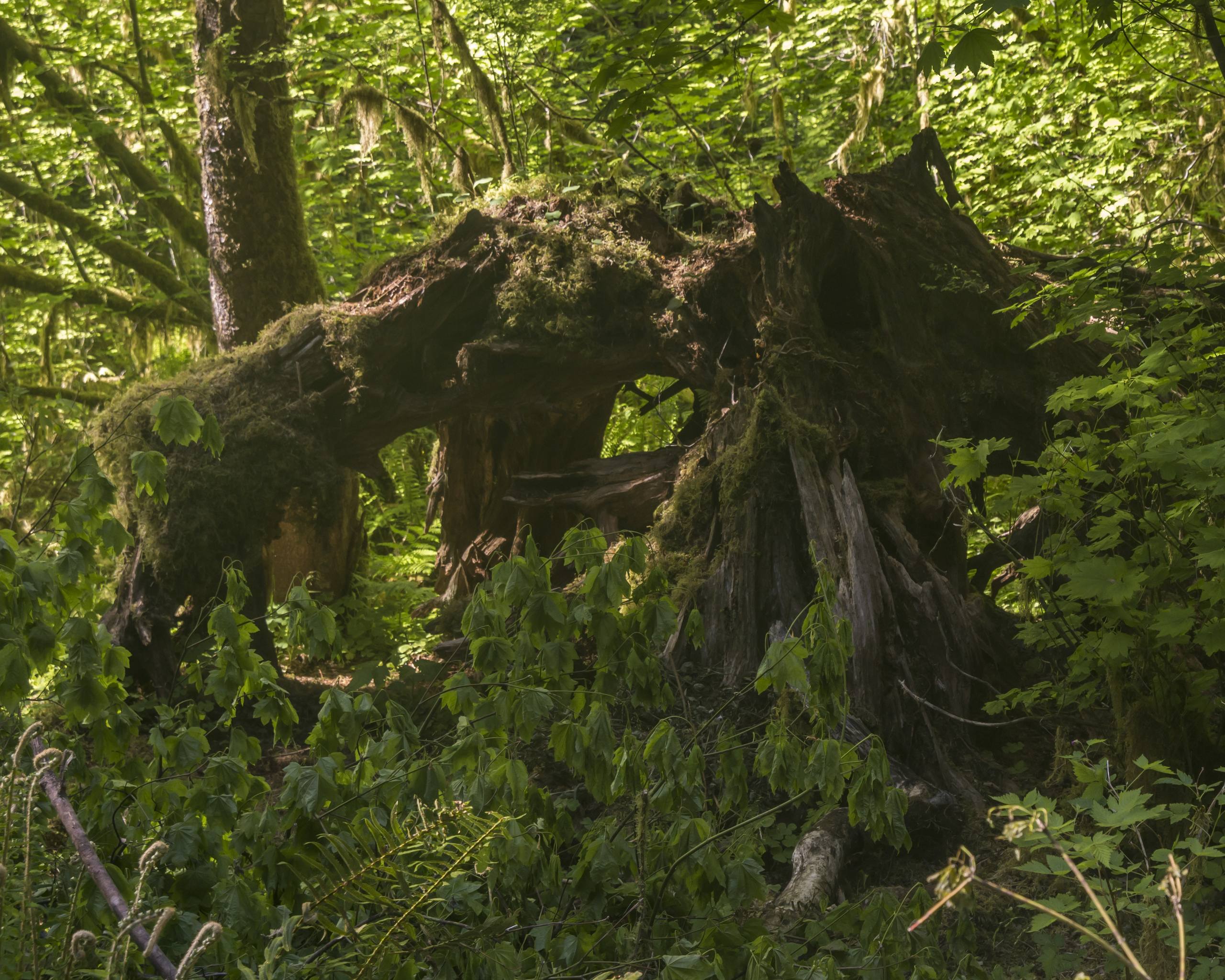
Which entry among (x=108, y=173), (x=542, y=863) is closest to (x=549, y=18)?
(x=108, y=173)

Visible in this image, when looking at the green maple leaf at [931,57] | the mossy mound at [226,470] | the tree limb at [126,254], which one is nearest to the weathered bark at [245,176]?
the mossy mound at [226,470]

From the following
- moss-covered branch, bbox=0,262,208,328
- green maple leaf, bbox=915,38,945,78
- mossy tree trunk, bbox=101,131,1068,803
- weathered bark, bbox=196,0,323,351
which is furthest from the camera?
Result: moss-covered branch, bbox=0,262,208,328

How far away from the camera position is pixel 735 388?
233 inches

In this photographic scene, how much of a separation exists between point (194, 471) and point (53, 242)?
7381 millimetres

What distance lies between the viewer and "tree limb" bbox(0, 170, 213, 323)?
10594mm

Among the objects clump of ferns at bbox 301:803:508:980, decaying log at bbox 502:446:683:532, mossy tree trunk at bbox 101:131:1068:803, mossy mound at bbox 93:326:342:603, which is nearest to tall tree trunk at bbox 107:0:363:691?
mossy mound at bbox 93:326:342:603

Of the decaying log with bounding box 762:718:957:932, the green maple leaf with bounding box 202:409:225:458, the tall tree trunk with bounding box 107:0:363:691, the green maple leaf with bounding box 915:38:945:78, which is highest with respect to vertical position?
the tall tree trunk with bounding box 107:0:363:691

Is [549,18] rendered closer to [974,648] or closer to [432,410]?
[432,410]

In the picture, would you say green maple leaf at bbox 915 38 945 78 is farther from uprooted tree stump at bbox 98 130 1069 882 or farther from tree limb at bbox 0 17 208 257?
tree limb at bbox 0 17 208 257

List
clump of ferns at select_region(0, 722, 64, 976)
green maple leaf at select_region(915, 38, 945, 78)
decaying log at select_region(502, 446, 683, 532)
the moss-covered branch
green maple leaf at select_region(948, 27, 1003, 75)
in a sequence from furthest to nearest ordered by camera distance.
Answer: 1. the moss-covered branch
2. decaying log at select_region(502, 446, 683, 532)
3. green maple leaf at select_region(915, 38, 945, 78)
4. green maple leaf at select_region(948, 27, 1003, 75)
5. clump of ferns at select_region(0, 722, 64, 976)

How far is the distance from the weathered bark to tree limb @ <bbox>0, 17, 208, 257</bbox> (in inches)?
98.6

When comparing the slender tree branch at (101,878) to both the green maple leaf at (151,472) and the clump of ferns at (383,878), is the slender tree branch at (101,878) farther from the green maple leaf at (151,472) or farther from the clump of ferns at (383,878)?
the green maple leaf at (151,472)

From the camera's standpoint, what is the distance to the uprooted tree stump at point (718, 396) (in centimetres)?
518

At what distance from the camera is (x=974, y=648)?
17.5ft
